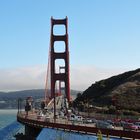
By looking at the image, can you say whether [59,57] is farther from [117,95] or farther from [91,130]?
[91,130]

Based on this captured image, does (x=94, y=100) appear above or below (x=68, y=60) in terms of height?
below

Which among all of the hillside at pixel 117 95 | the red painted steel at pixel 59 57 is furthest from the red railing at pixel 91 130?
the red painted steel at pixel 59 57

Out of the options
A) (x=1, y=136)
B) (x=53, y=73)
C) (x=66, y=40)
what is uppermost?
(x=66, y=40)

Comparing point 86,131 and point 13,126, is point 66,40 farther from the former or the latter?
point 86,131

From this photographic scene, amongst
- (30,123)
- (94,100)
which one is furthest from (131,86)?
(30,123)

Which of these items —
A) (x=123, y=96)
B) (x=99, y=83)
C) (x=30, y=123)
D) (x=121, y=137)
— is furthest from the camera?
(x=99, y=83)

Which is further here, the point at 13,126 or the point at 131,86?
the point at 131,86

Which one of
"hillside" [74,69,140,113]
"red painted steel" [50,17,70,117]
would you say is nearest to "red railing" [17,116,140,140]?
"hillside" [74,69,140,113]

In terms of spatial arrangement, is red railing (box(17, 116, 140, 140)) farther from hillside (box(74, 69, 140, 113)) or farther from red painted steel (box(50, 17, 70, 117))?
red painted steel (box(50, 17, 70, 117))

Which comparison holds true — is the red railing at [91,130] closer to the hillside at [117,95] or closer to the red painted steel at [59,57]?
the hillside at [117,95]
